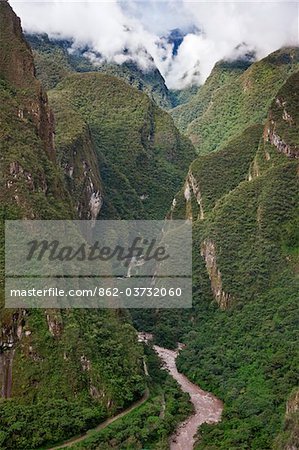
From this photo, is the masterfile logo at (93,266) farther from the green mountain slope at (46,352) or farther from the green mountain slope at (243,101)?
the green mountain slope at (243,101)

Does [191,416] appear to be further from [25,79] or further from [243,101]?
[243,101]

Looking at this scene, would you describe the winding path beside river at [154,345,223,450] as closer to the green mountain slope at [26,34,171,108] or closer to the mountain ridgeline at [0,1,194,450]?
the mountain ridgeline at [0,1,194,450]

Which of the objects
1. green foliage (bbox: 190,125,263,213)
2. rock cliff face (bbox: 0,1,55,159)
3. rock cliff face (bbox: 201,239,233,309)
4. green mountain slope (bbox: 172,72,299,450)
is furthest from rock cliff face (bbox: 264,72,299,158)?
rock cliff face (bbox: 0,1,55,159)

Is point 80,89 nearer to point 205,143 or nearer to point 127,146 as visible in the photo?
point 127,146

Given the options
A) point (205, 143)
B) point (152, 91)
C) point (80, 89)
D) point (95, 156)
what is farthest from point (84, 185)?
point (152, 91)

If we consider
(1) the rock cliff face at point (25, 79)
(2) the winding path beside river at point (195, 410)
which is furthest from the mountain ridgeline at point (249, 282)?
(1) the rock cliff face at point (25, 79)
